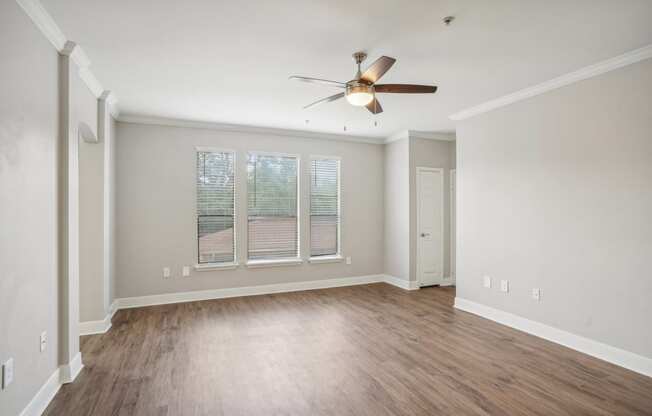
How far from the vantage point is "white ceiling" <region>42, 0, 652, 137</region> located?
2.32m

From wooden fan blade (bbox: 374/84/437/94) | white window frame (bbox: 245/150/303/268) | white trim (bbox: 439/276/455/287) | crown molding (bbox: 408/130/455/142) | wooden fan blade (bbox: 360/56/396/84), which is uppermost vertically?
crown molding (bbox: 408/130/455/142)

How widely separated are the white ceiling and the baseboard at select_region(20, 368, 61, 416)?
2627 mm

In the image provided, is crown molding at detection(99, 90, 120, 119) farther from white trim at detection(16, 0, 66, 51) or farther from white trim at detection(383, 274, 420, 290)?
white trim at detection(383, 274, 420, 290)

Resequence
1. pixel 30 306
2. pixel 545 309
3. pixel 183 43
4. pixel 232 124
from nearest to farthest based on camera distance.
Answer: pixel 30 306 → pixel 183 43 → pixel 545 309 → pixel 232 124

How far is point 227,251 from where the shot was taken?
5523 mm

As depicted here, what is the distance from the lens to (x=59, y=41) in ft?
8.79

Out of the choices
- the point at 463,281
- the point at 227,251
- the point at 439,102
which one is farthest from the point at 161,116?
the point at 463,281

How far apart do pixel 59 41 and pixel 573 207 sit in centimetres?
481

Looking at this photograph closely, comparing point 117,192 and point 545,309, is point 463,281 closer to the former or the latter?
point 545,309

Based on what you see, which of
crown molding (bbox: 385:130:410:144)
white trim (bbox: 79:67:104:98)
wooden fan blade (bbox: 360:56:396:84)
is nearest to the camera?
wooden fan blade (bbox: 360:56:396:84)

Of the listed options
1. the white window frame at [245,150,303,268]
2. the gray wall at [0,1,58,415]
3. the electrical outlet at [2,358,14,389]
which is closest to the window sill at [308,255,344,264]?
the white window frame at [245,150,303,268]

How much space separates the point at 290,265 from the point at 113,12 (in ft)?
14.1

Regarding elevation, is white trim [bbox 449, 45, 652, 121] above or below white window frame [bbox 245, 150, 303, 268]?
above

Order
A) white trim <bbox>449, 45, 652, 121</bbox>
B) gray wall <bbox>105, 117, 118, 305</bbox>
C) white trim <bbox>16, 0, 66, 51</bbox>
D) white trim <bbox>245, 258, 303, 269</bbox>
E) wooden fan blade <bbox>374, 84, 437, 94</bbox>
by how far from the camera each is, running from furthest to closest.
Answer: white trim <bbox>245, 258, 303, 269</bbox>, gray wall <bbox>105, 117, 118, 305</bbox>, white trim <bbox>449, 45, 652, 121</bbox>, wooden fan blade <bbox>374, 84, 437, 94</bbox>, white trim <bbox>16, 0, 66, 51</bbox>
